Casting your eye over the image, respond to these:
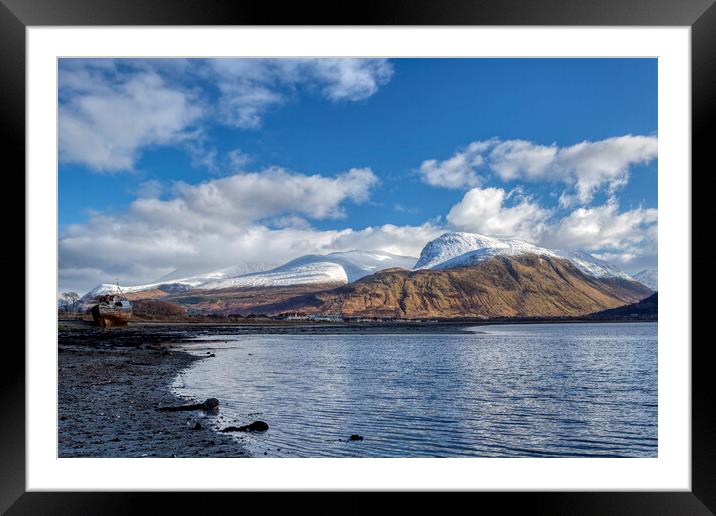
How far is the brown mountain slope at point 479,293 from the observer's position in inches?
2304

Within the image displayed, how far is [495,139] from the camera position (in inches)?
2090

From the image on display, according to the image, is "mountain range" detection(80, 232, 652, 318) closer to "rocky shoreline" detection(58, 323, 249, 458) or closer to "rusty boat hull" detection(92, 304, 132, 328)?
"rusty boat hull" detection(92, 304, 132, 328)

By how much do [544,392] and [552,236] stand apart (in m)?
52.7

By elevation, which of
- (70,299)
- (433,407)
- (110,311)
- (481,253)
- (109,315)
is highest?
(481,253)

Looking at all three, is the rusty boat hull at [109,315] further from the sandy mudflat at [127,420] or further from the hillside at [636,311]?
the hillside at [636,311]

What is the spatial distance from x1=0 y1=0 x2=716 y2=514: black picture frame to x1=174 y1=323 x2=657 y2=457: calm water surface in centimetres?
233

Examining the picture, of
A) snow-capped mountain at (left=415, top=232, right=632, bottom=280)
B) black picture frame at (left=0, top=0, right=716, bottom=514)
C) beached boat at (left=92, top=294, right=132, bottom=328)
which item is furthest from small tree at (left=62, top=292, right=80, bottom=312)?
snow-capped mountain at (left=415, top=232, right=632, bottom=280)

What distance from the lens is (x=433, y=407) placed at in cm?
883

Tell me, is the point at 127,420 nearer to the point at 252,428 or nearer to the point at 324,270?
the point at 252,428

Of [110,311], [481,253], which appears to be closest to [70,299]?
[110,311]

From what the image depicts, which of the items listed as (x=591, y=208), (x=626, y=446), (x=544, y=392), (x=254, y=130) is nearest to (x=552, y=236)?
(x=591, y=208)

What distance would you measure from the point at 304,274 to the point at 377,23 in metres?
59.7

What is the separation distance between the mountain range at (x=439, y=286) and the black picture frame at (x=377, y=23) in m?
53.8

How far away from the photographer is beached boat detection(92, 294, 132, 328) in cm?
3209
